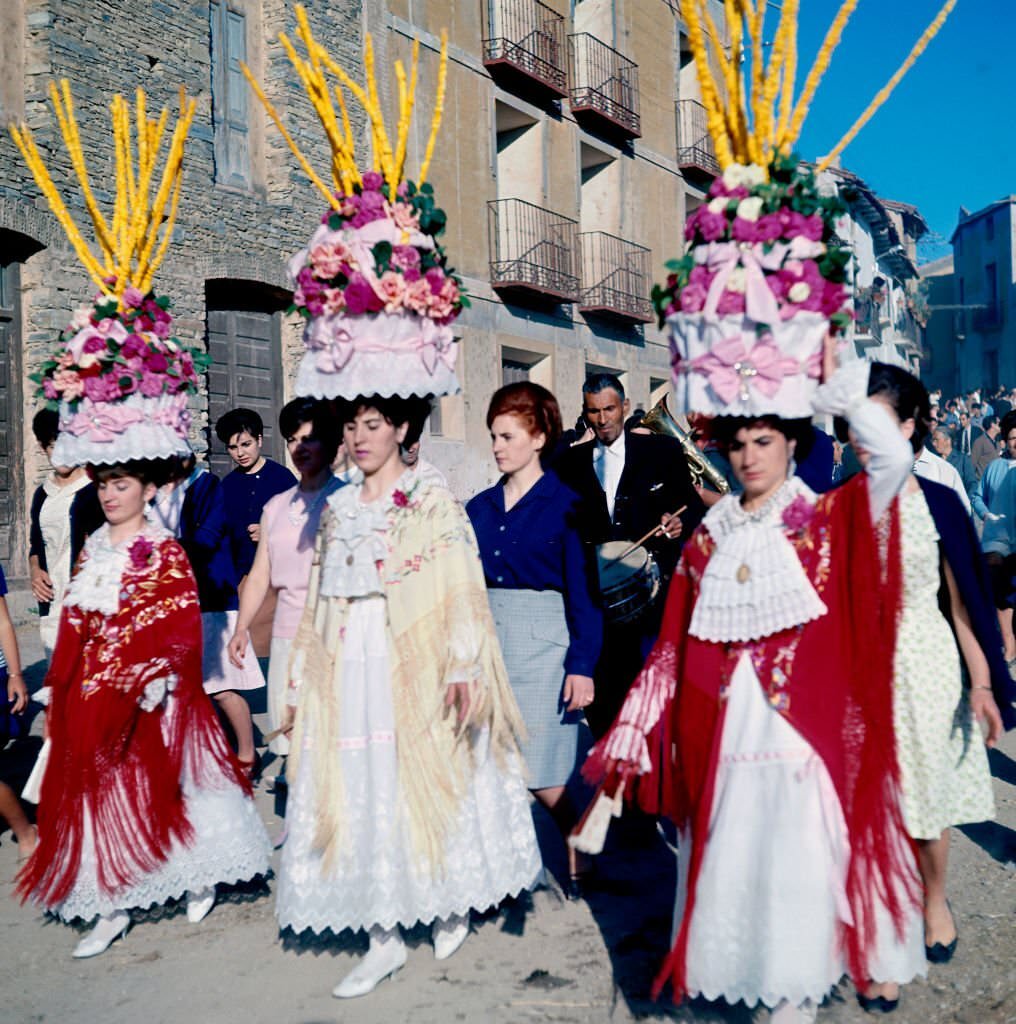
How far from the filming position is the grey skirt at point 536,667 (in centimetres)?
448

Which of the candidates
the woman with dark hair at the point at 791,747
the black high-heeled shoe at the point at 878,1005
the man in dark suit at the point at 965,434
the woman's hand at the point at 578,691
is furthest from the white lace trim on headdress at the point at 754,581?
the man in dark suit at the point at 965,434

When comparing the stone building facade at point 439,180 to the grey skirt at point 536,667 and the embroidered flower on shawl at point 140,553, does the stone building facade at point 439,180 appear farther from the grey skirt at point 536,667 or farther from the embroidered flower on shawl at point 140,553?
the grey skirt at point 536,667

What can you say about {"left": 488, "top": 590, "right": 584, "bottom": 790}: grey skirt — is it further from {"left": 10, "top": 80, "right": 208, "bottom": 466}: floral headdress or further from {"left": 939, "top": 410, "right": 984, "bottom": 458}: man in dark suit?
{"left": 939, "top": 410, "right": 984, "bottom": 458}: man in dark suit

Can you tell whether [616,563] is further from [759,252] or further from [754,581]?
[759,252]

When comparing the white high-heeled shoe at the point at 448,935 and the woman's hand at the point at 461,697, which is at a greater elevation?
the woman's hand at the point at 461,697

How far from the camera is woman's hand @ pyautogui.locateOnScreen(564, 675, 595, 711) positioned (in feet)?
14.5

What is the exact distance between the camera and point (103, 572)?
4.30 m

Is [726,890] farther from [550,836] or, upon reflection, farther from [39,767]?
[39,767]

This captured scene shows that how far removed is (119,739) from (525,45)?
1690 centimetres

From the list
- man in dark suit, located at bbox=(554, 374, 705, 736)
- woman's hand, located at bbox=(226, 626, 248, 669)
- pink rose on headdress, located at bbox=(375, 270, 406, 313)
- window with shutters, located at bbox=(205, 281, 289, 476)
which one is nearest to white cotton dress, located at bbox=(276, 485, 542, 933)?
pink rose on headdress, located at bbox=(375, 270, 406, 313)

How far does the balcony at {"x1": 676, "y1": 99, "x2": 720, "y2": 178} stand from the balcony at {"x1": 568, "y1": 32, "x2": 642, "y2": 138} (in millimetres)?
2236

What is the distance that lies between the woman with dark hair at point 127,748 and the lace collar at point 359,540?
701 mm

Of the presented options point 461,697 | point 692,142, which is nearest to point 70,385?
point 461,697

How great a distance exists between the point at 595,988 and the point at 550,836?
1.61 meters
